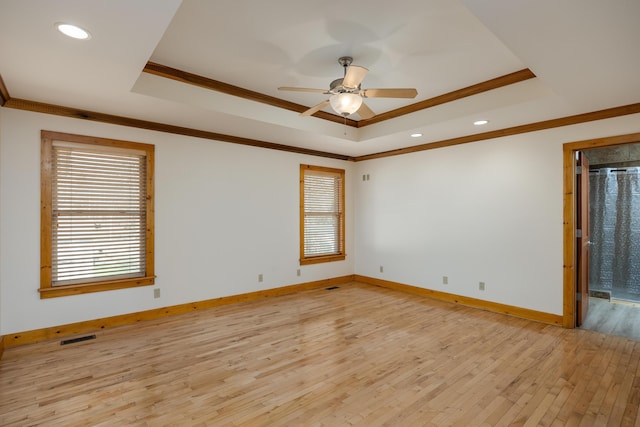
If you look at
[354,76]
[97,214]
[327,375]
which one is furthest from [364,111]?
[97,214]

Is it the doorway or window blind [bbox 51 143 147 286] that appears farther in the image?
the doorway

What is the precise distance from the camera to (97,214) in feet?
12.5

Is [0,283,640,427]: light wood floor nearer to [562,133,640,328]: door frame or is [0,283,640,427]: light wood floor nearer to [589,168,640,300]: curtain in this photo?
[562,133,640,328]: door frame

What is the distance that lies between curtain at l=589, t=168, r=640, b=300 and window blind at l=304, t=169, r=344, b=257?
4.49 metres

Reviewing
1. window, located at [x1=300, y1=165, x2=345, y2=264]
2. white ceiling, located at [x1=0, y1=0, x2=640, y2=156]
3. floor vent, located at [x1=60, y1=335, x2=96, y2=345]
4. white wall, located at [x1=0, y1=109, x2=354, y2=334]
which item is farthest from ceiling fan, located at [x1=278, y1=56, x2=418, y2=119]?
floor vent, located at [x1=60, y1=335, x2=96, y2=345]

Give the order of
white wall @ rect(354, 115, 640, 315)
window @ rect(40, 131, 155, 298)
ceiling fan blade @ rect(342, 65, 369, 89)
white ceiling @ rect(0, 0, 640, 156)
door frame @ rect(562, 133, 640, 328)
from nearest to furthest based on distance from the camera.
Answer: white ceiling @ rect(0, 0, 640, 156)
ceiling fan blade @ rect(342, 65, 369, 89)
window @ rect(40, 131, 155, 298)
door frame @ rect(562, 133, 640, 328)
white wall @ rect(354, 115, 640, 315)

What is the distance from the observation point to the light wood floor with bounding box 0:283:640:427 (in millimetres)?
2205

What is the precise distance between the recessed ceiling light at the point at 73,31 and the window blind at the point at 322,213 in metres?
3.97

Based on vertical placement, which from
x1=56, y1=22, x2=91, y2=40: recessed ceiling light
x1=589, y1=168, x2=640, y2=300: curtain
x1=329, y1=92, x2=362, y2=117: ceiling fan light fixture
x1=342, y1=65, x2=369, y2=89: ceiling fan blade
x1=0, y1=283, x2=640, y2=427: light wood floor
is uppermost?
x1=56, y1=22, x2=91, y2=40: recessed ceiling light

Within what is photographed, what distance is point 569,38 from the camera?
2.10 meters

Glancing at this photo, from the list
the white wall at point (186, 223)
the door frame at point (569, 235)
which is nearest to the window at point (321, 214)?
the white wall at point (186, 223)

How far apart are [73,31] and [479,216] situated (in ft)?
15.9

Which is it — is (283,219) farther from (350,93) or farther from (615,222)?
(615,222)

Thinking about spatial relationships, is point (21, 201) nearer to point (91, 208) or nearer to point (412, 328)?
point (91, 208)
